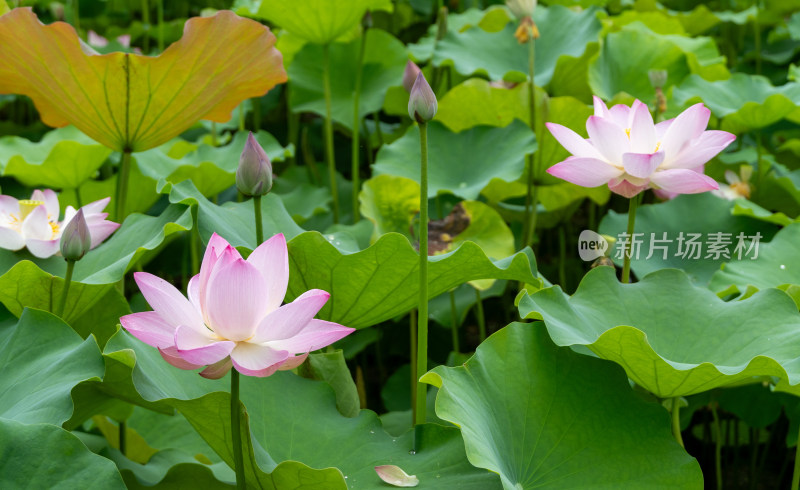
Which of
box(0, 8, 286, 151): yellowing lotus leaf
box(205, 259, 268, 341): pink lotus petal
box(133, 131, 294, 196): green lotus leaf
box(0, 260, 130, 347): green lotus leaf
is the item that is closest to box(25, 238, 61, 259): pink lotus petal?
box(0, 260, 130, 347): green lotus leaf

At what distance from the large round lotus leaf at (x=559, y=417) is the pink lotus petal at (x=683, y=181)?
25cm

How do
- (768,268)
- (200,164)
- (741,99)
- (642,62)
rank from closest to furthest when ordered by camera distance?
(768,268), (200,164), (741,99), (642,62)

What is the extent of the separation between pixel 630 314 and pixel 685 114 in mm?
266

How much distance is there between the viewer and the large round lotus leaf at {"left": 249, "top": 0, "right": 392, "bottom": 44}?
5.72 ft

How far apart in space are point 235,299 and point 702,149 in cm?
65

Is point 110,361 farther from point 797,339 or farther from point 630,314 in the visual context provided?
point 797,339

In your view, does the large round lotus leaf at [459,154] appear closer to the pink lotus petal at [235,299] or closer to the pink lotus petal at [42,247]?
the pink lotus petal at [42,247]

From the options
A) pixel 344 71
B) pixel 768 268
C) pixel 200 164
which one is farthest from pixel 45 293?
pixel 344 71

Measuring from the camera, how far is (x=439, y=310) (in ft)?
5.58

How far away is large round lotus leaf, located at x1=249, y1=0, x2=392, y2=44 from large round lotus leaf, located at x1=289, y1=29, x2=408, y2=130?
12.3 inches

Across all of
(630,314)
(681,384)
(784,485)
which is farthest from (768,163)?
(681,384)

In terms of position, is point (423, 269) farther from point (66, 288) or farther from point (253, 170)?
point (66, 288)

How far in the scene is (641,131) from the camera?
1.10m

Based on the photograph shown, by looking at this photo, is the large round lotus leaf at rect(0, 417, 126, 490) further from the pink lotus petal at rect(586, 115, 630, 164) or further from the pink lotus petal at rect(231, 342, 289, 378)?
the pink lotus petal at rect(586, 115, 630, 164)
